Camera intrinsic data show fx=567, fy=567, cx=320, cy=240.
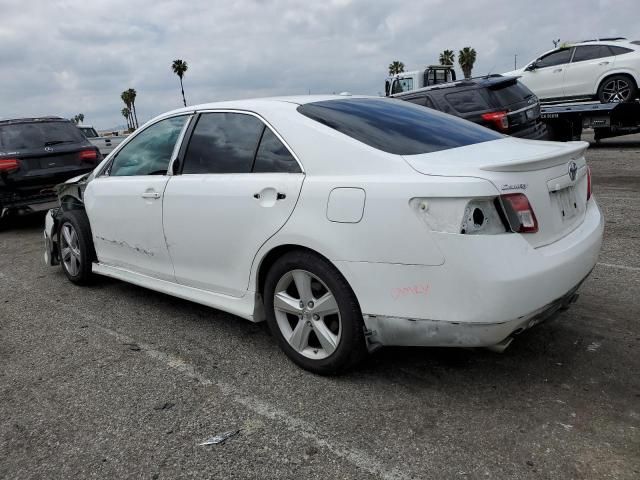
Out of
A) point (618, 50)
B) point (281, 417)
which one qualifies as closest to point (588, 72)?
point (618, 50)

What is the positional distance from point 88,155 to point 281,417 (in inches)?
289

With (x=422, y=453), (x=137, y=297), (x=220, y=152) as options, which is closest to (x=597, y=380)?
(x=422, y=453)

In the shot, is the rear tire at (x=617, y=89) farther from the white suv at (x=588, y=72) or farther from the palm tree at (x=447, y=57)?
the palm tree at (x=447, y=57)

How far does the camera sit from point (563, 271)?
2746mm

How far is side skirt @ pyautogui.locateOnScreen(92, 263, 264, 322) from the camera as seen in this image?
3453 mm

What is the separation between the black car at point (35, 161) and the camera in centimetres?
818

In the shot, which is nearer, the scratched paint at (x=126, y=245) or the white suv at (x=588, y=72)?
the scratched paint at (x=126, y=245)

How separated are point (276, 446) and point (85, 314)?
2649mm

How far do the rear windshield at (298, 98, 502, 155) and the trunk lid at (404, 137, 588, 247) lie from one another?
13 cm

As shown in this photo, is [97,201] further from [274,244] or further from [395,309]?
[395,309]

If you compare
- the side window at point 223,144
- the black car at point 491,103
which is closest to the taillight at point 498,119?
the black car at point 491,103

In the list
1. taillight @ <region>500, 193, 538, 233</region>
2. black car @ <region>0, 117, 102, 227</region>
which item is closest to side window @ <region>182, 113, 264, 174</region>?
taillight @ <region>500, 193, 538, 233</region>

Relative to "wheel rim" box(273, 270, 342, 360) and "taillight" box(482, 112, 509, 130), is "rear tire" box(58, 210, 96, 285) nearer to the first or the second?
"wheel rim" box(273, 270, 342, 360)

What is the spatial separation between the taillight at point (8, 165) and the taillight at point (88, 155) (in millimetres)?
942
